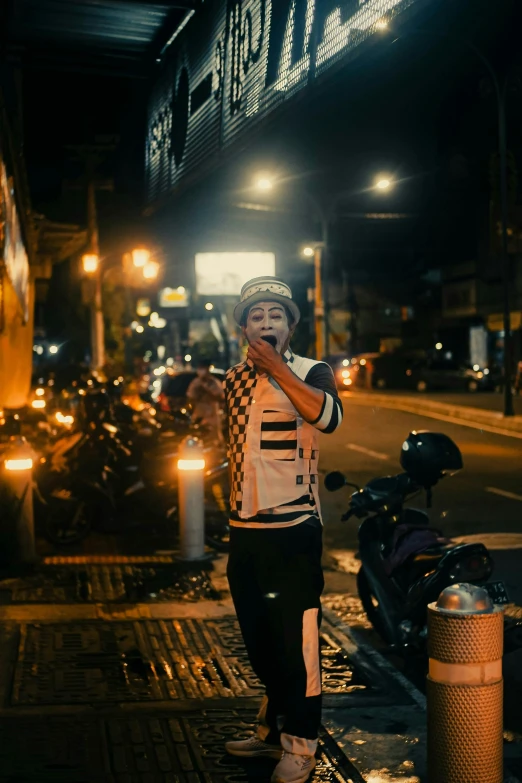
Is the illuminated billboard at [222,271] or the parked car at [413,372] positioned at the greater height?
the illuminated billboard at [222,271]

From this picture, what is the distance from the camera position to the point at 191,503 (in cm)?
937

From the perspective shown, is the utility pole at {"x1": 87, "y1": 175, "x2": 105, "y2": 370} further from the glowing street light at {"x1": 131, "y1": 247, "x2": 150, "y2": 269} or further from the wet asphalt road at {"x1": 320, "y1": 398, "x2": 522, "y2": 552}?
the wet asphalt road at {"x1": 320, "y1": 398, "x2": 522, "y2": 552}

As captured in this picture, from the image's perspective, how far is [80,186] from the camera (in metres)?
30.9

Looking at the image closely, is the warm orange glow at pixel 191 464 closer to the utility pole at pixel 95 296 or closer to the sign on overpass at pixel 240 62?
the sign on overpass at pixel 240 62

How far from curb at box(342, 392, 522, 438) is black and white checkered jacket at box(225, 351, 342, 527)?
61.8ft

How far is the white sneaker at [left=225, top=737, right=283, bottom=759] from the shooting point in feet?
15.6

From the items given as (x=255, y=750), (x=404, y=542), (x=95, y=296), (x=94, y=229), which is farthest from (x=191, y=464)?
(x=95, y=296)

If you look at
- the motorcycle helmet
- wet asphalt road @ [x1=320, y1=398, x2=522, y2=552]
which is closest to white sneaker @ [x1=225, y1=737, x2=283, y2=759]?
the motorcycle helmet

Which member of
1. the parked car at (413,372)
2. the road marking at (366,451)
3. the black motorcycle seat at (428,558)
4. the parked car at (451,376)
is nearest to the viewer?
the black motorcycle seat at (428,558)

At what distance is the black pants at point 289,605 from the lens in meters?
4.47

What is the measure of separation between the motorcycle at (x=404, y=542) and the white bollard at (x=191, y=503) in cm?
256

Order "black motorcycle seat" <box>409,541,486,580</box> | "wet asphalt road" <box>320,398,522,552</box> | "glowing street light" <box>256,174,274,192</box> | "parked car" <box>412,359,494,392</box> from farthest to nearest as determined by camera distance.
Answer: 1. "parked car" <box>412,359,494,392</box>
2. "glowing street light" <box>256,174,274,192</box>
3. "wet asphalt road" <box>320,398,522,552</box>
4. "black motorcycle seat" <box>409,541,486,580</box>

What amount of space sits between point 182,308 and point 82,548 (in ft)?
219

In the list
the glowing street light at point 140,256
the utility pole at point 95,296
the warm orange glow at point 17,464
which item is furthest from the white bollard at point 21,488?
the utility pole at point 95,296
